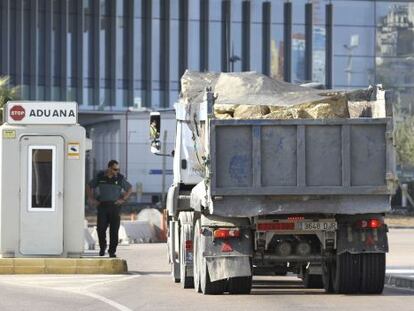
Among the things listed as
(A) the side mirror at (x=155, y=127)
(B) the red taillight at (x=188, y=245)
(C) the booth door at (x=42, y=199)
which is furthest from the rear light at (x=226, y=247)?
(C) the booth door at (x=42, y=199)

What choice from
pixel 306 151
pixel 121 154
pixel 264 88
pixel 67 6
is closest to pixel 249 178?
pixel 306 151

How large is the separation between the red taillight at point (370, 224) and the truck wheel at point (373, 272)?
1.48ft

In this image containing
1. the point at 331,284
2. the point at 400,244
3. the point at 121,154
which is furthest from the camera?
the point at 121,154

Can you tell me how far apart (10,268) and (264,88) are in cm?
592

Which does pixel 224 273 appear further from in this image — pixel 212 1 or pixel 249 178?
pixel 212 1

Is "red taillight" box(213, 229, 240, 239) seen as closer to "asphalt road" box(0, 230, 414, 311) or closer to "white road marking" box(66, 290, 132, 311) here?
"asphalt road" box(0, 230, 414, 311)

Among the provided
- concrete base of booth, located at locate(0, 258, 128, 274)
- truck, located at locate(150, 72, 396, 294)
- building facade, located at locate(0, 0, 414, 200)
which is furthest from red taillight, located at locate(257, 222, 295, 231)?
building facade, located at locate(0, 0, 414, 200)

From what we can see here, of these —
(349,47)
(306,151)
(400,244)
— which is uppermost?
(349,47)

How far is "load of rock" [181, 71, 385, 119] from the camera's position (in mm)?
15289

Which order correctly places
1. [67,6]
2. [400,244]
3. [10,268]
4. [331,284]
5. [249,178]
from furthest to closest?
[67,6] < [400,244] < [10,268] < [331,284] < [249,178]

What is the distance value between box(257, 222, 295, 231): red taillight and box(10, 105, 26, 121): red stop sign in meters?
6.72

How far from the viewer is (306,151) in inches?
578

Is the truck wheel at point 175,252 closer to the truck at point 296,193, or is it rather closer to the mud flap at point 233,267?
the truck at point 296,193

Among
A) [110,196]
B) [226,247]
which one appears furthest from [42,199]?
[226,247]
